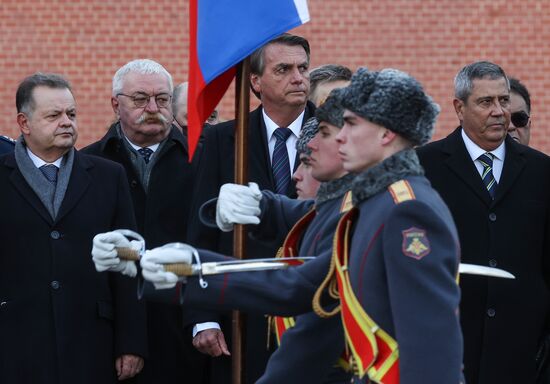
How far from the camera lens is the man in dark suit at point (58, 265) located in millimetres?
6121

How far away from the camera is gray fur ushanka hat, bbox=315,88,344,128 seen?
4789 millimetres

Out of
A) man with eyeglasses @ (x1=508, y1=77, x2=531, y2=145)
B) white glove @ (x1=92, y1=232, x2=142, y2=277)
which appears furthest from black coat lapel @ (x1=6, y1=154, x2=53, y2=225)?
man with eyeglasses @ (x1=508, y1=77, x2=531, y2=145)

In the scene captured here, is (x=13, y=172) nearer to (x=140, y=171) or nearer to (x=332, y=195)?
(x=140, y=171)

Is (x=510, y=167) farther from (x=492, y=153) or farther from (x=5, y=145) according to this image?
(x=5, y=145)

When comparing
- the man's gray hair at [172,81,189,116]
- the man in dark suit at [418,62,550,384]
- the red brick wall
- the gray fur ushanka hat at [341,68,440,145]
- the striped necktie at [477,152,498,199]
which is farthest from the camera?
the red brick wall

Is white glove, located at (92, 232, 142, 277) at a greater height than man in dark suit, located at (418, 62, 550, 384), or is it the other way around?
white glove, located at (92, 232, 142, 277)

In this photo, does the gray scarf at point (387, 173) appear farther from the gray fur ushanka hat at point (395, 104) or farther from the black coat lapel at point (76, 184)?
the black coat lapel at point (76, 184)

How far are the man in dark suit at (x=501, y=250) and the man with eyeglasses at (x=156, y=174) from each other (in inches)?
52.2

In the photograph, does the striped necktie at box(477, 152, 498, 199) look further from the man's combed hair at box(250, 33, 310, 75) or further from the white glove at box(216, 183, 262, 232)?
the white glove at box(216, 183, 262, 232)

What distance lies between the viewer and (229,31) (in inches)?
Result: 206

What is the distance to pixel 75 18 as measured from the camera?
12969 millimetres

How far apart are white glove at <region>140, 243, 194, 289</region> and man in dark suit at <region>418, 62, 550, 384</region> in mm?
2596

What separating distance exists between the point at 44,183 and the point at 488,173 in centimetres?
223

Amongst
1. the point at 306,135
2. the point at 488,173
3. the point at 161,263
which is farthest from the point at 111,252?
the point at 488,173
